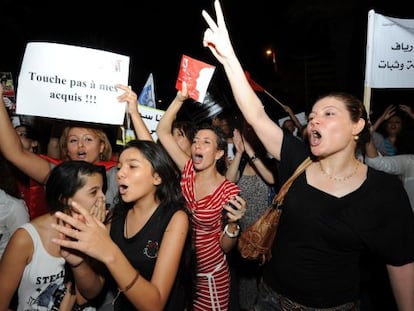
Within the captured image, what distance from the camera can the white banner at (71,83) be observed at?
3.26 m

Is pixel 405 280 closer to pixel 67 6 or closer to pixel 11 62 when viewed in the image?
pixel 11 62

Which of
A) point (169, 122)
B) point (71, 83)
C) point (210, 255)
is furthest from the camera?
point (169, 122)

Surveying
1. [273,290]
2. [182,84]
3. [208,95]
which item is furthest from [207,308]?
[208,95]

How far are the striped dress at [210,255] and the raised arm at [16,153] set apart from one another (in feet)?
4.23

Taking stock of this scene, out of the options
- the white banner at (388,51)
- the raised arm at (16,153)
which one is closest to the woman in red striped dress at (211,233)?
the raised arm at (16,153)

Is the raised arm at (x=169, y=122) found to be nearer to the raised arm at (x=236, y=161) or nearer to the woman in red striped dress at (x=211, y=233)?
the woman in red striped dress at (x=211, y=233)

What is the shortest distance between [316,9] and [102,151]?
445 inches

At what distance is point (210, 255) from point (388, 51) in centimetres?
266

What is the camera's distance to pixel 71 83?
11.0ft

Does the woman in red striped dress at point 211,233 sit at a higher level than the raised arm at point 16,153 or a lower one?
lower

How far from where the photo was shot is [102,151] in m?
3.65

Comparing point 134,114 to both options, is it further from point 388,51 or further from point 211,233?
point 388,51

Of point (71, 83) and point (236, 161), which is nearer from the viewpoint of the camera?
point (71, 83)

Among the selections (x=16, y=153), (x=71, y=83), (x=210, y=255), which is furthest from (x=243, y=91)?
(x=16, y=153)
